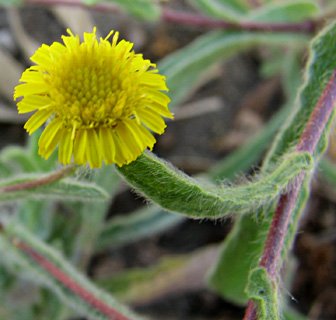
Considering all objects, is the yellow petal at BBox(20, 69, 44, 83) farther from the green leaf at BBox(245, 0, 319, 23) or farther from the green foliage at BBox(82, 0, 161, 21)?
the green leaf at BBox(245, 0, 319, 23)

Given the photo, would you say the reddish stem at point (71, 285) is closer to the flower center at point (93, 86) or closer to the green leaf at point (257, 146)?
the flower center at point (93, 86)

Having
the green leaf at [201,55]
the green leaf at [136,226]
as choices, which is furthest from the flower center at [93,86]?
the green leaf at [136,226]

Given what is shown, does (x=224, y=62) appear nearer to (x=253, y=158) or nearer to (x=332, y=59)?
(x=253, y=158)

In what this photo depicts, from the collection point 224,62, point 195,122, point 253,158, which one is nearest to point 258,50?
point 224,62

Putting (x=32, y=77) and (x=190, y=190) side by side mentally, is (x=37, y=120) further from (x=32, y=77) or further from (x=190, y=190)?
(x=190, y=190)

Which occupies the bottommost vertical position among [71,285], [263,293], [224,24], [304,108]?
[71,285]

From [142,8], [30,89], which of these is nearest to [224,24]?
[142,8]

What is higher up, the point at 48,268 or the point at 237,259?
the point at 237,259
